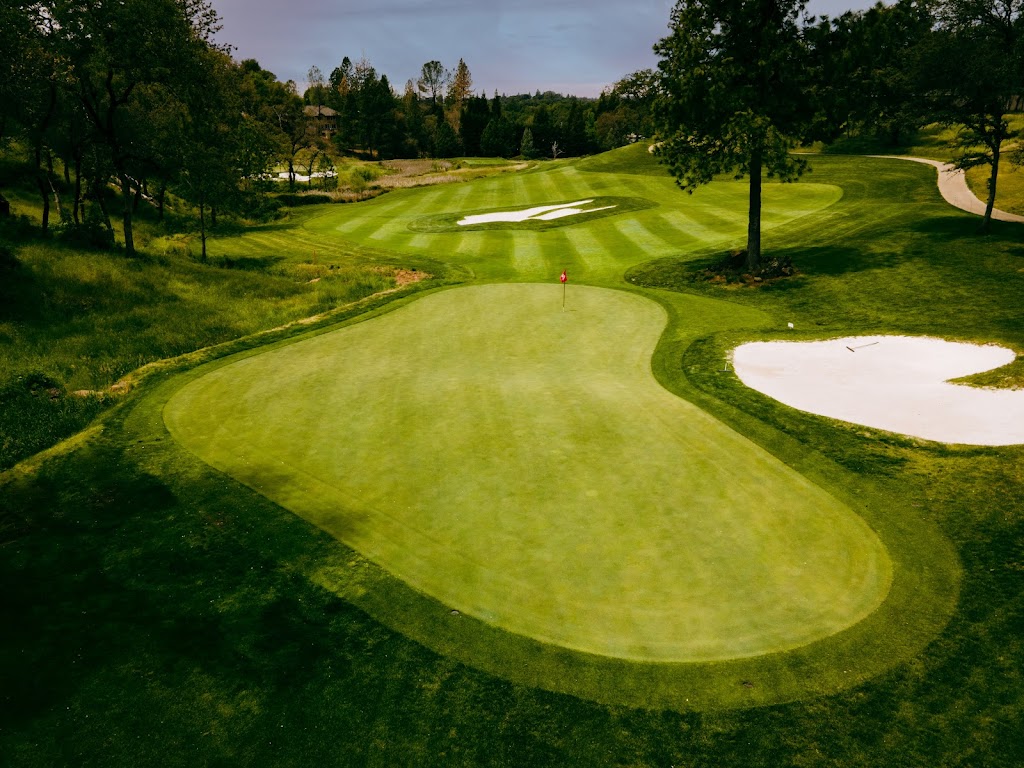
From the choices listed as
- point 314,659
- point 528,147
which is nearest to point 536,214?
point 314,659

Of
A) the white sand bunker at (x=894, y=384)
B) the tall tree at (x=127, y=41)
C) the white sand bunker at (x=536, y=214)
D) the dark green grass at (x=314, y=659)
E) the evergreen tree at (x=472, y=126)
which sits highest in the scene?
the evergreen tree at (x=472, y=126)

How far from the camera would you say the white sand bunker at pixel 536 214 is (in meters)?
39.9

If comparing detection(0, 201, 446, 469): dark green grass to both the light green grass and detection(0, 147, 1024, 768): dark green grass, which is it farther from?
the light green grass

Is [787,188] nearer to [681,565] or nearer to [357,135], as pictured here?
[681,565]

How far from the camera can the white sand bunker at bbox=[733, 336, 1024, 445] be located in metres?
11.9

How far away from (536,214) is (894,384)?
30.6 meters

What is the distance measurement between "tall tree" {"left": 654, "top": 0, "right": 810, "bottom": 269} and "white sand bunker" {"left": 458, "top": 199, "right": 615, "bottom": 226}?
57.2 feet

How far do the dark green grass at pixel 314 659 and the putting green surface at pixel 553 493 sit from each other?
2.54 ft

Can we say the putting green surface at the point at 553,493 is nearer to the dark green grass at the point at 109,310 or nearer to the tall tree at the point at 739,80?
the dark green grass at the point at 109,310

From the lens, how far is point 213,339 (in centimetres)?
1888

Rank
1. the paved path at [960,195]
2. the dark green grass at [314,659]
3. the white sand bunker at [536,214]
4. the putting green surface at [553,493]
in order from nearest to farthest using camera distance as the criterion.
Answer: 1. the dark green grass at [314,659]
2. the putting green surface at [553,493]
3. the paved path at [960,195]
4. the white sand bunker at [536,214]

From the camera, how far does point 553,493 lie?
9328 mm

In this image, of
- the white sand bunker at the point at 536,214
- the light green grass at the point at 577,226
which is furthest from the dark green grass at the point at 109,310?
the white sand bunker at the point at 536,214

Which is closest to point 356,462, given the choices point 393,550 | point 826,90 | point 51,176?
point 393,550
